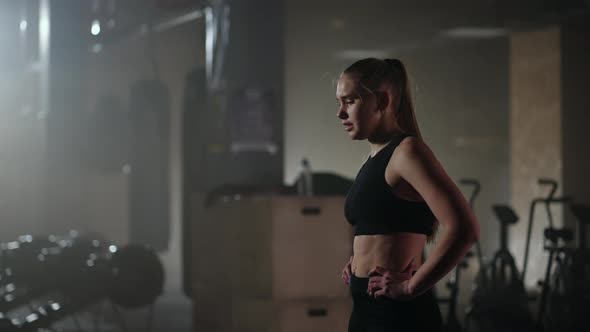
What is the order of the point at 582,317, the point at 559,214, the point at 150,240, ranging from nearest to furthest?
the point at 582,317
the point at 150,240
the point at 559,214

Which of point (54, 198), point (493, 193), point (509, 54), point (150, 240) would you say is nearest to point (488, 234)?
point (493, 193)

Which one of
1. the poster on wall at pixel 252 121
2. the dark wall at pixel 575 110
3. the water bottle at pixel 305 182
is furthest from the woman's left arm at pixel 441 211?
the dark wall at pixel 575 110

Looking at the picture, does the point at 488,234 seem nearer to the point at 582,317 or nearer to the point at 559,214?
the point at 559,214

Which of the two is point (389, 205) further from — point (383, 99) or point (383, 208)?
point (383, 99)

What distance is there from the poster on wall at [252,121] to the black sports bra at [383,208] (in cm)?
312

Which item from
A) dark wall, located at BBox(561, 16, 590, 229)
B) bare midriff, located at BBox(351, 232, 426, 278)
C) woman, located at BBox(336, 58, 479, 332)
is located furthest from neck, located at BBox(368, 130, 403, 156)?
dark wall, located at BBox(561, 16, 590, 229)

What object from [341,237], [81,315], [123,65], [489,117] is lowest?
[81,315]

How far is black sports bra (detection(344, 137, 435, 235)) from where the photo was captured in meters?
1.51

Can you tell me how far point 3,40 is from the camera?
6.55 m

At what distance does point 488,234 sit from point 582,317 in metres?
2.20

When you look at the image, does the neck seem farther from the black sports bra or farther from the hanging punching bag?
the hanging punching bag

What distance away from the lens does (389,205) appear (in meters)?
1.51

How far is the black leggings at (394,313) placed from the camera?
153 cm

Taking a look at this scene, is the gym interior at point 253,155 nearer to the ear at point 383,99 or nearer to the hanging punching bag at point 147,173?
the hanging punching bag at point 147,173
